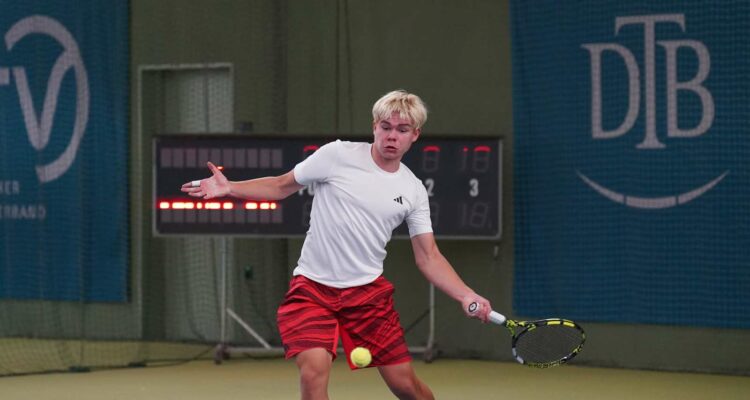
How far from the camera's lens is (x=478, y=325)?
10.9 m

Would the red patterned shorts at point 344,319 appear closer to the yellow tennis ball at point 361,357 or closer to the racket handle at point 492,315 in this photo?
the yellow tennis ball at point 361,357

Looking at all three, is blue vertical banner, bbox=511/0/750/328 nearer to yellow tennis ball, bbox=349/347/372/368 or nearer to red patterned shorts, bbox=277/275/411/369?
red patterned shorts, bbox=277/275/411/369

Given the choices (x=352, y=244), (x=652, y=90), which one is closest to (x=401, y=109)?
(x=352, y=244)

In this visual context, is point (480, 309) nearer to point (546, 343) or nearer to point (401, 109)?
point (546, 343)

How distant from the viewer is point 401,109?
17.8ft

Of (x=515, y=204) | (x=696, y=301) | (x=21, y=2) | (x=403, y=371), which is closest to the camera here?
(x=403, y=371)

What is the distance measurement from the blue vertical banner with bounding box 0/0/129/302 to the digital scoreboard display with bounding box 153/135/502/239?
2.13m

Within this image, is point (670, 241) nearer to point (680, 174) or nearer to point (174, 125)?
point (680, 174)

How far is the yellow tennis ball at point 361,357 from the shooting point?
215 inches

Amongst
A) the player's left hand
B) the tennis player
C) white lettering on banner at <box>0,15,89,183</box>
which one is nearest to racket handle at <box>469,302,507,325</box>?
the player's left hand

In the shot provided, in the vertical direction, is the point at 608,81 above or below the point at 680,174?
above

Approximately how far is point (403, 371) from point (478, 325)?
17.4ft

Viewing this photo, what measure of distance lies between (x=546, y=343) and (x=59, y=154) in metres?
7.60

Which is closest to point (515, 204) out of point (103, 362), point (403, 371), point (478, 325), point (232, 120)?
point (478, 325)
